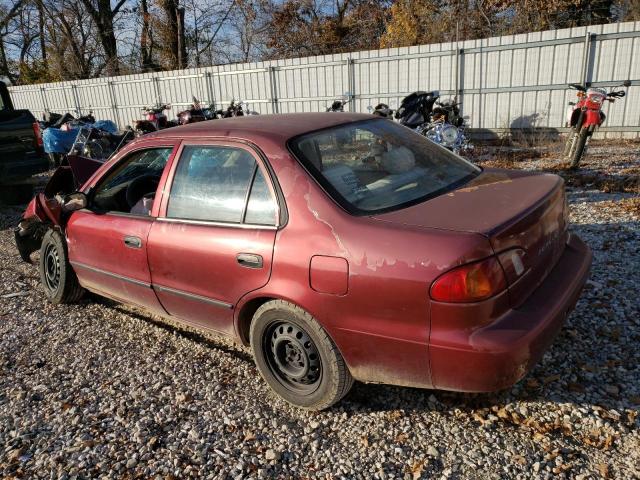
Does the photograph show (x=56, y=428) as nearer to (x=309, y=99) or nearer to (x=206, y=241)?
(x=206, y=241)

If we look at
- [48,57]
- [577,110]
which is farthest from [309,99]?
[48,57]

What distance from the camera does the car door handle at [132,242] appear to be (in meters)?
3.43

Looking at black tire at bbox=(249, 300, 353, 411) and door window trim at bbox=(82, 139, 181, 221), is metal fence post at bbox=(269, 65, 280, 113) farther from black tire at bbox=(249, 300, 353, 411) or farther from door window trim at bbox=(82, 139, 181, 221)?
black tire at bbox=(249, 300, 353, 411)

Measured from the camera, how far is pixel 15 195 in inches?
361

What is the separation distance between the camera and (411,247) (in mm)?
2264

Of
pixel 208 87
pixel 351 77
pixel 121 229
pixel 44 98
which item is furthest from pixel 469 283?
pixel 44 98

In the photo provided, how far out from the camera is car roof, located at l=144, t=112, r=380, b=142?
2.98 m

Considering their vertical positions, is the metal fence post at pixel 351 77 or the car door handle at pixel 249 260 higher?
the metal fence post at pixel 351 77

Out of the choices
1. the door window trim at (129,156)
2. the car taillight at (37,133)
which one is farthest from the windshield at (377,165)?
the car taillight at (37,133)

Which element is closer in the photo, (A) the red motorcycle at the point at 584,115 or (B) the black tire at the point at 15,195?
(A) the red motorcycle at the point at 584,115

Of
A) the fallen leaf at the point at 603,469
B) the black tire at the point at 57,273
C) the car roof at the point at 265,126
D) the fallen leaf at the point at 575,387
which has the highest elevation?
the car roof at the point at 265,126

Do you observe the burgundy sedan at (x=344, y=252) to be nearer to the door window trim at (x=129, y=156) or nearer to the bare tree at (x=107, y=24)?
the door window trim at (x=129, y=156)

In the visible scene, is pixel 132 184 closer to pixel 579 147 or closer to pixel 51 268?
pixel 51 268

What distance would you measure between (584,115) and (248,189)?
6.65m
